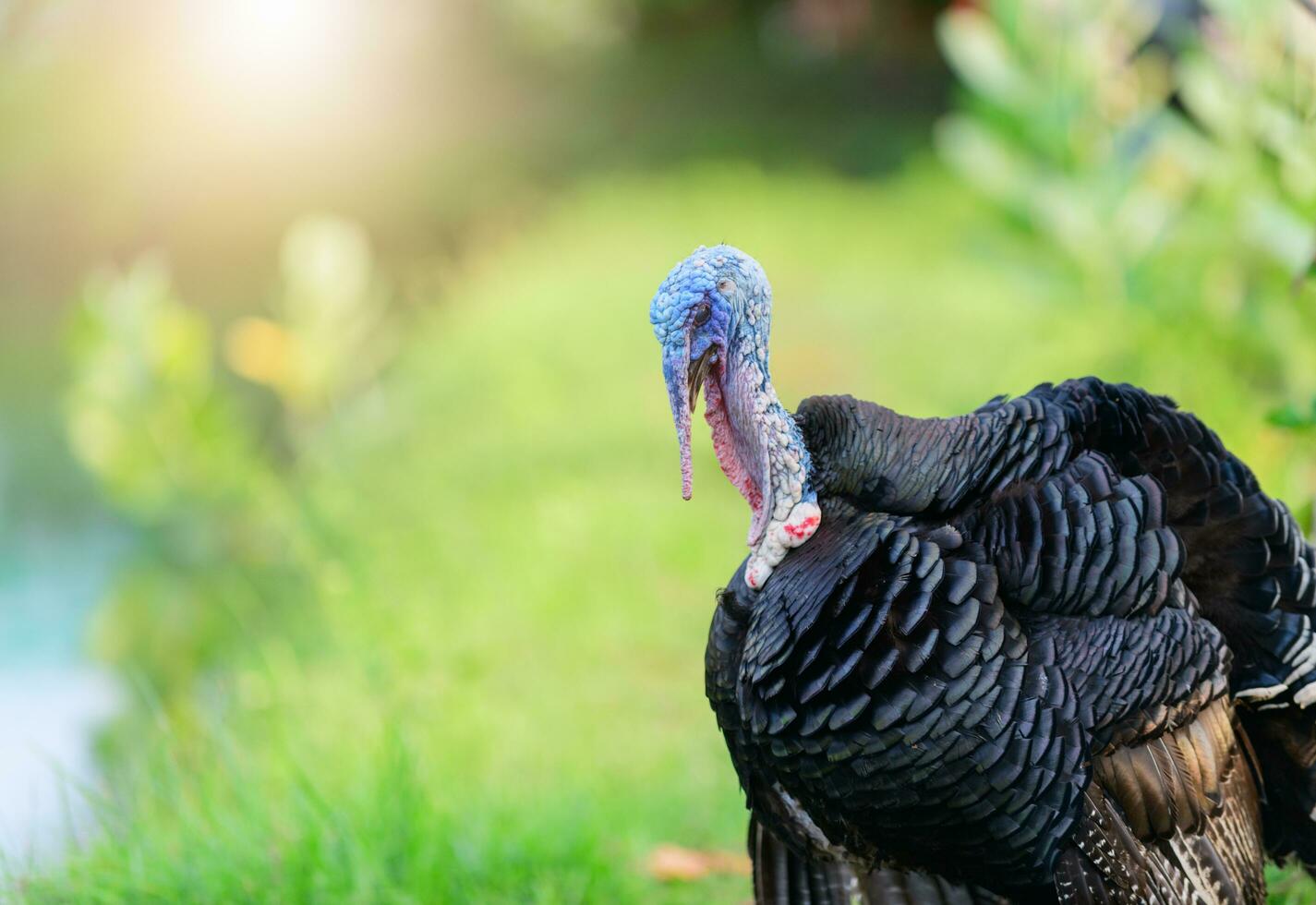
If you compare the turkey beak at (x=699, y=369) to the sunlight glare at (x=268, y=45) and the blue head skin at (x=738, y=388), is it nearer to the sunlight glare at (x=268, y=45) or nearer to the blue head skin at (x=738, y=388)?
the blue head skin at (x=738, y=388)

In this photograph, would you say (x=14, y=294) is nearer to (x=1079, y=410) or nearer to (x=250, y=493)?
(x=250, y=493)

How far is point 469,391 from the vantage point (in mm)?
7285

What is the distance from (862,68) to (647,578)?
941 cm

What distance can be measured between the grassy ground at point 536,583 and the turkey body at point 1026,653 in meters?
1.06

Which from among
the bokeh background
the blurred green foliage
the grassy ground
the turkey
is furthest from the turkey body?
the blurred green foliage

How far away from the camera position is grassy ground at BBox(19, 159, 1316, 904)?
315 cm

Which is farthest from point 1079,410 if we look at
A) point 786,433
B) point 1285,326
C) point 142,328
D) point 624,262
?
point 624,262

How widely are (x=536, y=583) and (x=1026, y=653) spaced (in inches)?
119

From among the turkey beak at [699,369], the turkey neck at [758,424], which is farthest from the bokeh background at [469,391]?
the turkey beak at [699,369]

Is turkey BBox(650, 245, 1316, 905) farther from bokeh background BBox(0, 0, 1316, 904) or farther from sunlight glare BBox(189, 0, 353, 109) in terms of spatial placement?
sunlight glare BBox(189, 0, 353, 109)

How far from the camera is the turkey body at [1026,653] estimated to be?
2195 mm

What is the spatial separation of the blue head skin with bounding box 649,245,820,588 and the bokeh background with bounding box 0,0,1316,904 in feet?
3.58

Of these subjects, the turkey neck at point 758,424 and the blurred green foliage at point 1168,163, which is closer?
the turkey neck at point 758,424

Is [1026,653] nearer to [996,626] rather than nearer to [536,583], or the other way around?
[996,626]
